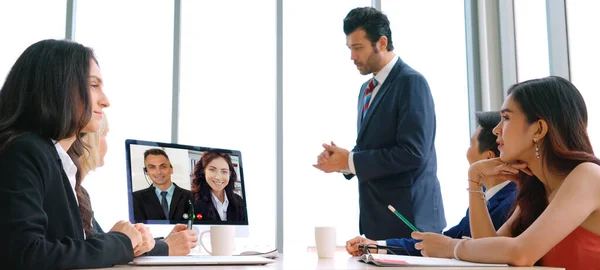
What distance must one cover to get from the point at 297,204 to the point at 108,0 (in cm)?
190

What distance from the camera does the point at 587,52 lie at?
330 cm

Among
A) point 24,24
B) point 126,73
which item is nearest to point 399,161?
point 126,73

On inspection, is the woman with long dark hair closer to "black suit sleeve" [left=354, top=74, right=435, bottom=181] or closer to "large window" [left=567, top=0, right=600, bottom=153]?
"black suit sleeve" [left=354, top=74, right=435, bottom=181]

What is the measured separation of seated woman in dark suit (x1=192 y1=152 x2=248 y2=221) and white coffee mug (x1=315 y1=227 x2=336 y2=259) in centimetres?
46

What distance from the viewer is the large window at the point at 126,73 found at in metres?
4.16

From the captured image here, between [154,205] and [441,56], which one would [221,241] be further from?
[441,56]

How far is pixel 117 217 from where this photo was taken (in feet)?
13.5

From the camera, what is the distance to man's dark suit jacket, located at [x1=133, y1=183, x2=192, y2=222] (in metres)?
2.02

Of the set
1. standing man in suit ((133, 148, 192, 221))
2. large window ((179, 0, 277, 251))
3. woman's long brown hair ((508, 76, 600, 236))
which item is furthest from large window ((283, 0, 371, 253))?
woman's long brown hair ((508, 76, 600, 236))

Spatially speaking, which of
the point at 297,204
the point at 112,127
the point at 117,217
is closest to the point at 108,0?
the point at 112,127

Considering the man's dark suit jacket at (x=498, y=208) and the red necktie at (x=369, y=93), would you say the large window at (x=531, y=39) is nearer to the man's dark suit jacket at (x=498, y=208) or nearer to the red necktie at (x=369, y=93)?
the red necktie at (x=369, y=93)

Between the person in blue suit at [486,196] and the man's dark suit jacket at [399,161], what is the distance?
0.92 feet

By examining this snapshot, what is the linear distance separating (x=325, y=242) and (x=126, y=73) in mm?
2779

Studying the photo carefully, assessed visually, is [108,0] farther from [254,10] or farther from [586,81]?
[586,81]
